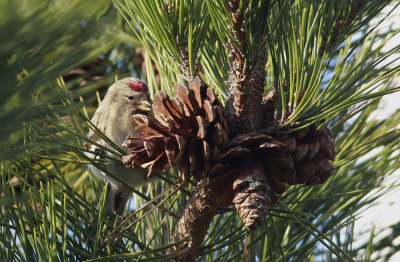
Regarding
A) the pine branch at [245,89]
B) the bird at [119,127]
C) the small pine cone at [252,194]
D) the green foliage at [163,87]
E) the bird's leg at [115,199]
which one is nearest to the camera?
the green foliage at [163,87]

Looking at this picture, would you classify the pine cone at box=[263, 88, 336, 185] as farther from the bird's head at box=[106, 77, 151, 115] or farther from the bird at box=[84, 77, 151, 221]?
the bird's head at box=[106, 77, 151, 115]

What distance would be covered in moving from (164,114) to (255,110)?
0.21 metres

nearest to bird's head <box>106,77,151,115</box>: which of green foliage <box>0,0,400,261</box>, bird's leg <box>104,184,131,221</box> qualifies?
bird's leg <box>104,184,131,221</box>

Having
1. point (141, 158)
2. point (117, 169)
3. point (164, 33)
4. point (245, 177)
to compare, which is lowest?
point (117, 169)

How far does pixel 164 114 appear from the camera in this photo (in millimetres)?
1203

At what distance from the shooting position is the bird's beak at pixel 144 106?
2.56m

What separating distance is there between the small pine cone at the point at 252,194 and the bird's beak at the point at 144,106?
4.75 feet

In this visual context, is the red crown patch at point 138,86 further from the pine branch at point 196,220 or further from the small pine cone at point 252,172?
the small pine cone at point 252,172

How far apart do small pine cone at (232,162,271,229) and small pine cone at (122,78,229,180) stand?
8 centimetres

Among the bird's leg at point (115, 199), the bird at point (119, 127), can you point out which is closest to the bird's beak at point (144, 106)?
the bird at point (119, 127)

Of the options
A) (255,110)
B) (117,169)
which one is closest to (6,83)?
(255,110)

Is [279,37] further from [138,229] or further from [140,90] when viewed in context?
[140,90]

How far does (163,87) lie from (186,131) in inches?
17.4

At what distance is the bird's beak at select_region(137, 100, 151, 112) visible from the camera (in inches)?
101
